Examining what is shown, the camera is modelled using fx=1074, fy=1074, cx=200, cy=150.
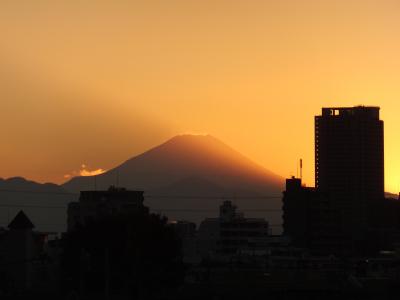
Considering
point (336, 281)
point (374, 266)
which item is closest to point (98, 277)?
point (336, 281)

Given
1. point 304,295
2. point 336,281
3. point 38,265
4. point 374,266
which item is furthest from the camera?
point 374,266

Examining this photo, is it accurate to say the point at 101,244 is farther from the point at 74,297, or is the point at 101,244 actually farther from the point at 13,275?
the point at 74,297

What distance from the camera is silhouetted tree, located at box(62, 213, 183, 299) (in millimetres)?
78000

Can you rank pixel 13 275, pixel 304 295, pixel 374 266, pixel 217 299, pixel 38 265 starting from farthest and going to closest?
pixel 374 266, pixel 38 265, pixel 13 275, pixel 304 295, pixel 217 299

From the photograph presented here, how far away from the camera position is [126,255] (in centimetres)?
7862

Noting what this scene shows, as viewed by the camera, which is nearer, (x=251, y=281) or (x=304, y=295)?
(x=304, y=295)

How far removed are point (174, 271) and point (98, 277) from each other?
7162 mm

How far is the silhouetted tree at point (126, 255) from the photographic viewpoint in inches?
3071

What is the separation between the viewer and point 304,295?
6569cm

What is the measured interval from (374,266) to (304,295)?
8411cm

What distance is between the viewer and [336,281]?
82062mm

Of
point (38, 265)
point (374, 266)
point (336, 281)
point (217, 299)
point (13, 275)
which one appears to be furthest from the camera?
point (374, 266)

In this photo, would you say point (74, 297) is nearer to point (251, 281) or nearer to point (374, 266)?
point (251, 281)

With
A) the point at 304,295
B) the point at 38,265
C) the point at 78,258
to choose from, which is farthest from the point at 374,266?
the point at 304,295
